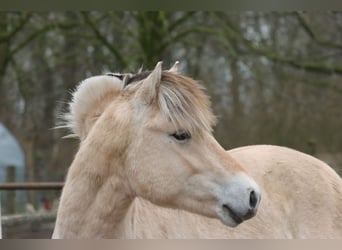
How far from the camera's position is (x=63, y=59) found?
8.37 metres

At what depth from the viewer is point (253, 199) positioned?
6.64 ft

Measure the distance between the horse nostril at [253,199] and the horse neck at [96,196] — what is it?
472mm

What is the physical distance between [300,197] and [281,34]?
6.08 meters

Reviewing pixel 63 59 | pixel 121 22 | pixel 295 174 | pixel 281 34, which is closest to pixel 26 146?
pixel 63 59

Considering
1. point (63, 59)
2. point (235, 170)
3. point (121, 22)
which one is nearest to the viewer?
point (235, 170)

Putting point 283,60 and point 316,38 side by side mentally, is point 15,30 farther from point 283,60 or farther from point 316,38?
point 316,38

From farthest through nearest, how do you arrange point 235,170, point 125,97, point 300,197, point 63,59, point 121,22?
Result: point 63,59
point 121,22
point 300,197
point 125,97
point 235,170

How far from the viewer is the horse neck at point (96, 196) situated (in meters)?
2.20

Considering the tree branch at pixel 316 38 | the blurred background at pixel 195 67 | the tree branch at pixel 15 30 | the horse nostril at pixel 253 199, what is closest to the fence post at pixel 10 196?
the blurred background at pixel 195 67

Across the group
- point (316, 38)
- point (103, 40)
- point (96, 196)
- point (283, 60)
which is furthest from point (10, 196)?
point (96, 196)

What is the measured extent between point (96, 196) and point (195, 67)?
21.6 ft

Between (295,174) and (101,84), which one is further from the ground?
(101,84)

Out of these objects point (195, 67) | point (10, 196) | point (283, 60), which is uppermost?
point (283, 60)

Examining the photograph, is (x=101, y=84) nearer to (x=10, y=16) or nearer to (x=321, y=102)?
(x=10, y=16)
